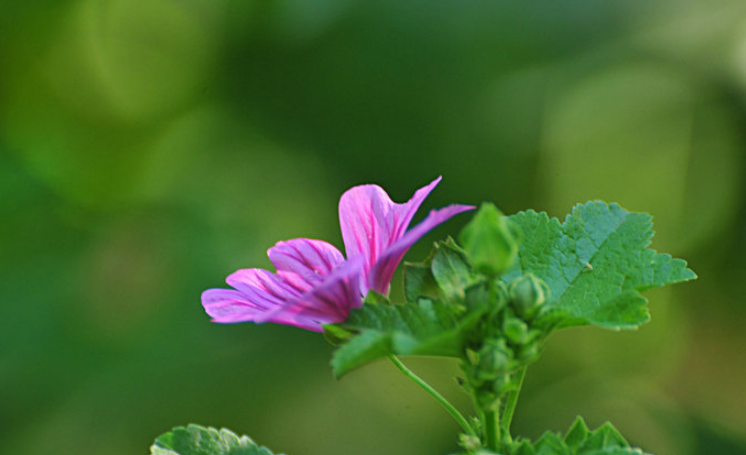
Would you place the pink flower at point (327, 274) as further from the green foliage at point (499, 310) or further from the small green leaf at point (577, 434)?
the small green leaf at point (577, 434)

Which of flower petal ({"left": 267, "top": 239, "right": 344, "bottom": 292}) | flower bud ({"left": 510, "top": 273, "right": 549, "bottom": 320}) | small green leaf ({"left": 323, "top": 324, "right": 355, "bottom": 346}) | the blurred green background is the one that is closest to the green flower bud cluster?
flower bud ({"left": 510, "top": 273, "right": 549, "bottom": 320})

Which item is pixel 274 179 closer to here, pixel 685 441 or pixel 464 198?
pixel 464 198

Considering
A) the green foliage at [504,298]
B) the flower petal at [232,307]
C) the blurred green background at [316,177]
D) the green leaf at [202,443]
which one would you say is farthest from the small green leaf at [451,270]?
the blurred green background at [316,177]

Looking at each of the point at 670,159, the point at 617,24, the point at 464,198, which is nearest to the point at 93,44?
the point at 464,198

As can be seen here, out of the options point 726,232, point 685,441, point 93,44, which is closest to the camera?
point 685,441

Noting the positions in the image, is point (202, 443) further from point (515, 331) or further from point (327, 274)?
point (515, 331)

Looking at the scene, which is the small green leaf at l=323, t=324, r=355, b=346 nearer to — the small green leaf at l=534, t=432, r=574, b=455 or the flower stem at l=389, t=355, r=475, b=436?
the flower stem at l=389, t=355, r=475, b=436
